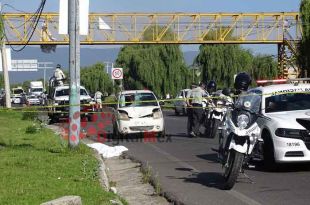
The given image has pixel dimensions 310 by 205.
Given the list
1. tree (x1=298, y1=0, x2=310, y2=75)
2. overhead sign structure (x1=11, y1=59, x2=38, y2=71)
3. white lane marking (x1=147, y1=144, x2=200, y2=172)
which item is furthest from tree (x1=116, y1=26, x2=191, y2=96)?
white lane marking (x1=147, y1=144, x2=200, y2=172)

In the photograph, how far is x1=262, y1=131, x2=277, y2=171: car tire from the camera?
11375 millimetres

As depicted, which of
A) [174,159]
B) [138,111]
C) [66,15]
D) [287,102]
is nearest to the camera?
[287,102]

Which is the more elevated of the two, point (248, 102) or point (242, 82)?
point (242, 82)

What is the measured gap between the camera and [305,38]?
35.9 meters

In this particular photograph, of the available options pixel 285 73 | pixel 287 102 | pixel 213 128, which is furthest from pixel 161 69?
pixel 287 102

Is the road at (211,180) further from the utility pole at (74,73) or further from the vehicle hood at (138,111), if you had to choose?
the vehicle hood at (138,111)

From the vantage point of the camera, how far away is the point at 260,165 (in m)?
12.2

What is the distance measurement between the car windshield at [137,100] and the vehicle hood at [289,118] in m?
8.40

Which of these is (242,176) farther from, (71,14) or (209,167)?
(71,14)

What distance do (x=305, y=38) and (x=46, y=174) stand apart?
27752 mm

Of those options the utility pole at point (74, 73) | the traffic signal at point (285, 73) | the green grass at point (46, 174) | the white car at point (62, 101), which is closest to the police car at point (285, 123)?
the green grass at point (46, 174)

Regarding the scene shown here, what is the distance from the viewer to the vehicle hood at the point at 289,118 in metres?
11.1

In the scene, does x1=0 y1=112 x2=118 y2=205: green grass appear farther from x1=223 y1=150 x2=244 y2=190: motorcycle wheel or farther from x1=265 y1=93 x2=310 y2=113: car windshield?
x1=265 y1=93 x2=310 y2=113: car windshield

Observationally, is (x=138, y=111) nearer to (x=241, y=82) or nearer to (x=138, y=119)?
(x=138, y=119)
